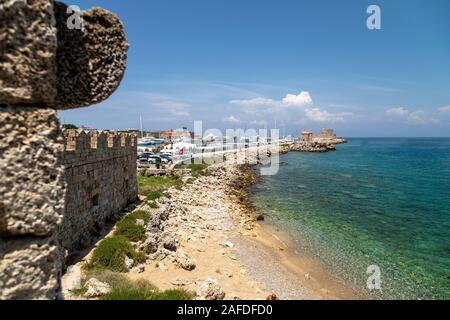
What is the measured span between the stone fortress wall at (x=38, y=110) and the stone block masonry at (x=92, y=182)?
6.75 meters

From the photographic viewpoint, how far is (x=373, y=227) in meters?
18.8

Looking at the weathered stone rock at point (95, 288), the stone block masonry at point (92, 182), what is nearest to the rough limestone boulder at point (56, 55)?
the weathered stone rock at point (95, 288)

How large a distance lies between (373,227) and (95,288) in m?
17.0

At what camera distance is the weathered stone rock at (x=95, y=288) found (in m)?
6.89

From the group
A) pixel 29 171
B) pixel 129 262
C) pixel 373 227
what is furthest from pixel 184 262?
pixel 373 227

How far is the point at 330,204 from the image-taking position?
24297mm

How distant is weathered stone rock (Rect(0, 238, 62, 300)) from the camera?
1.97 m

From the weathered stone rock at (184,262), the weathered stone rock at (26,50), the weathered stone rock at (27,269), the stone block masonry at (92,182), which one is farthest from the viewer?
the weathered stone rock at (184,262)

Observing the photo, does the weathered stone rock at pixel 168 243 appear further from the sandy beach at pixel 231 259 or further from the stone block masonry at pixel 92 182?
the stone block masonry at pixel 92 182

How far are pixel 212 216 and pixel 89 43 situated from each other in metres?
17.1

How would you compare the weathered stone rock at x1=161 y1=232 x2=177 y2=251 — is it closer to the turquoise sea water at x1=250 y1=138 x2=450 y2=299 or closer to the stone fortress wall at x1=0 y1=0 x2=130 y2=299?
the turquoise sea water at x1=250 y1=138 x2=450 y2=299

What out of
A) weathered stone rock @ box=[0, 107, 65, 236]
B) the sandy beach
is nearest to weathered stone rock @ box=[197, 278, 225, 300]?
the sandy beach

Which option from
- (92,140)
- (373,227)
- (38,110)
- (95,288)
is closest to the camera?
(38,110)

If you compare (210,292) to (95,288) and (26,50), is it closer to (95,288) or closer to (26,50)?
(95,288)
